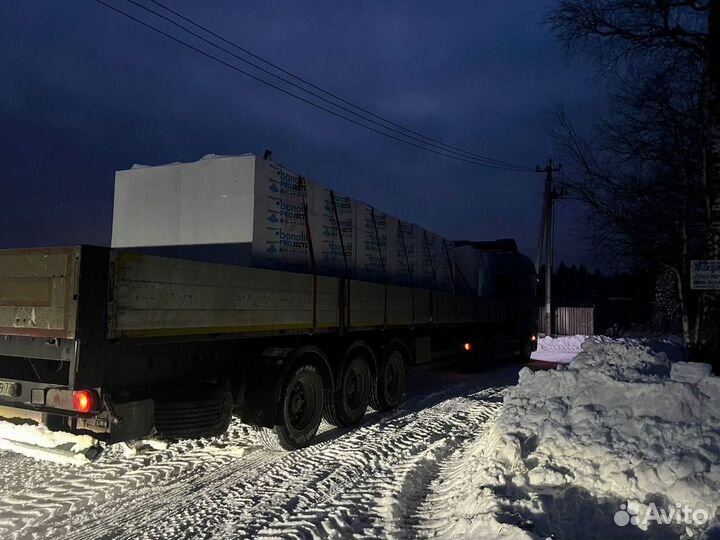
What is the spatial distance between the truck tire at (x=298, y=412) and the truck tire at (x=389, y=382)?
1799 mm

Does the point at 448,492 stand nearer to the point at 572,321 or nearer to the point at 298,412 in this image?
the point at 298,412

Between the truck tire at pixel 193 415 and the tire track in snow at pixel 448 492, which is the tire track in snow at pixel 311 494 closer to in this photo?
the tire track in snow at pixel 448 492

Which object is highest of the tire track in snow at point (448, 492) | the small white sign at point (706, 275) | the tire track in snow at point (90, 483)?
the small white sign at point (706, 275)

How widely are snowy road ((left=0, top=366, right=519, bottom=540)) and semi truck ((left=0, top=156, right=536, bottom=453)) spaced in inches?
21.2

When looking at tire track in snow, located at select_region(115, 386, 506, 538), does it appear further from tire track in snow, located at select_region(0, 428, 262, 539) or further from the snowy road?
tire track in snow, located at select_region(0, 428, 262, 539)

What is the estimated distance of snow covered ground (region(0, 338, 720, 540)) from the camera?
3867mm

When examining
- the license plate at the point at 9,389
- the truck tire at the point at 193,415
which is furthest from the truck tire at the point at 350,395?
the license plate at the point at 9,389

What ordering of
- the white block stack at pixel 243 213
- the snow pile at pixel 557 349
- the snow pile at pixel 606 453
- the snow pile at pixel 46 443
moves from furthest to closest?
the snow pile at pixel 557 349, the white block stack at pixel 243 213, the snow pile at pixel 46 443, the snow pile at pixel 606 453

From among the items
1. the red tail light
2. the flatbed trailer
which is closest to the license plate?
the flatbed trailer

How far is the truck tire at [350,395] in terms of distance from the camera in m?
7.31

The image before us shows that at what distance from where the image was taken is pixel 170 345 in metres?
4.84

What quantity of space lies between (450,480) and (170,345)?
115 inches

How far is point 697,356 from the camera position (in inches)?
324

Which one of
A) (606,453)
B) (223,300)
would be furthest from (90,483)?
(606,453)
